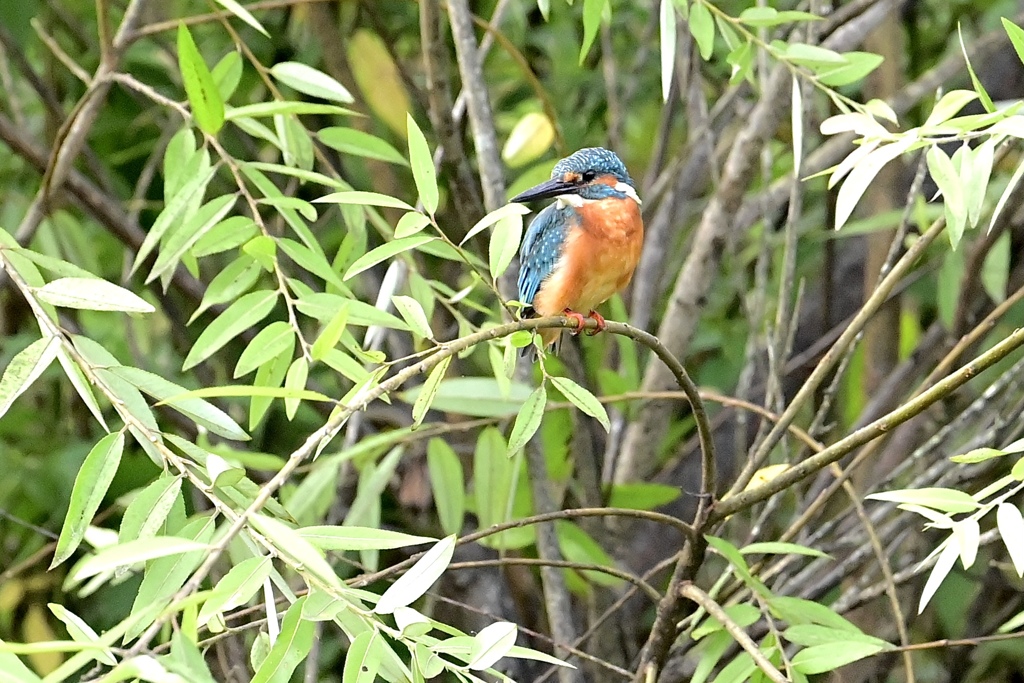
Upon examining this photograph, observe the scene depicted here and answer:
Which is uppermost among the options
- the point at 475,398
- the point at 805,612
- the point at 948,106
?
the point at 948,106

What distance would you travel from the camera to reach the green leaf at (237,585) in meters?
0.71

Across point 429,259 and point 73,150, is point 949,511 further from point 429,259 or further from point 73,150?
point 429,259

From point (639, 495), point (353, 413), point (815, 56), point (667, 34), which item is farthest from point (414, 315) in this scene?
point (639, 495)

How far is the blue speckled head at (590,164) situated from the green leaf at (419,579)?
3.09ft

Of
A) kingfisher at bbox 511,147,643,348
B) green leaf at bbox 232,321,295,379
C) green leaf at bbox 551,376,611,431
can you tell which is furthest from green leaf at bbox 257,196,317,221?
kingfisher at bbox 511,147,643,348

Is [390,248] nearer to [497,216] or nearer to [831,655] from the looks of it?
[497,216]

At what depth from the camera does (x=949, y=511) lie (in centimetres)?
94

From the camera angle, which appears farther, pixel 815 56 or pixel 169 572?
pixel 815 56

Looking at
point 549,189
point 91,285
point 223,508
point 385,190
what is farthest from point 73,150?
point 223,508

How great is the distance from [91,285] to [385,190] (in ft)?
3.90

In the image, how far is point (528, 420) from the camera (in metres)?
0.97

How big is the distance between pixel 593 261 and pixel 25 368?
931 mm

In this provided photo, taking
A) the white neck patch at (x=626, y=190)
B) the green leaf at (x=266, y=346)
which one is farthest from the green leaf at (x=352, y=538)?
the white neck patch at (x=626, y=190)

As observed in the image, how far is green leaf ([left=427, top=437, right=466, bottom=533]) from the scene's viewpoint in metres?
1.55
